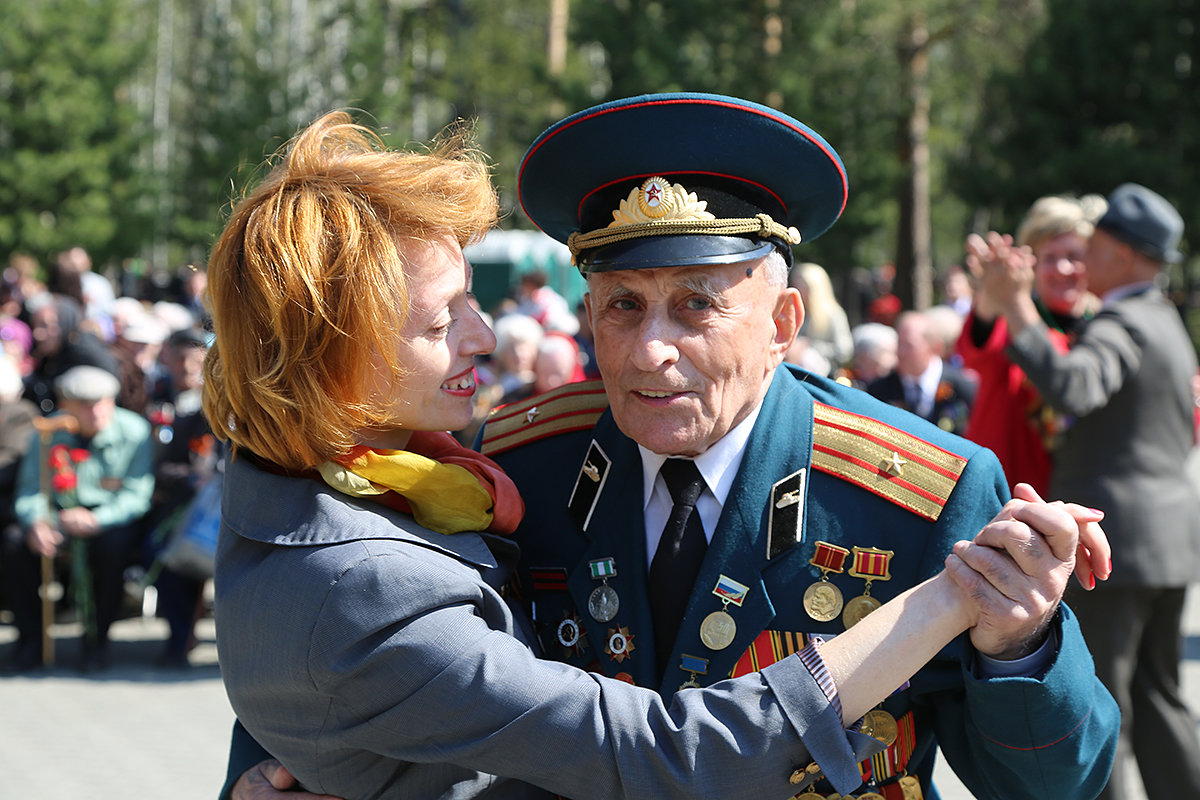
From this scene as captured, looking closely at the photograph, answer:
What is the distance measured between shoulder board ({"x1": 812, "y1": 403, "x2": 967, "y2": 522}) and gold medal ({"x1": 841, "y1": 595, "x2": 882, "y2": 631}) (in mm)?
163

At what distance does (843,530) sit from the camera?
2.12m

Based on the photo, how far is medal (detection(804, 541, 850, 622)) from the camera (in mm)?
2088

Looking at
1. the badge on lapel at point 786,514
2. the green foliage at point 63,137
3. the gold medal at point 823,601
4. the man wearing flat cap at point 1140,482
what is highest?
the badge on lapel at point 786,514

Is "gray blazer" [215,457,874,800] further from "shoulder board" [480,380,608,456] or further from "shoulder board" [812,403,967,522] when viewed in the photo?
"shoulder board" [480,380,608,456]

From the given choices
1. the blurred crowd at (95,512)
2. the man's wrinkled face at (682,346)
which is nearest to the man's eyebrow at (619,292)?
the man's wrinkled face at (682,346)

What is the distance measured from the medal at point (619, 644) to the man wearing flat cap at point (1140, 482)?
241 cm

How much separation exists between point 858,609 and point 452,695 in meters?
0.71

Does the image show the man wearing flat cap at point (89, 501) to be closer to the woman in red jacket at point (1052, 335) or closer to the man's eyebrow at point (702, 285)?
the woman in red jacket at point (1052, 335)

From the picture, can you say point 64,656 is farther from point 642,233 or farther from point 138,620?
point 642,233

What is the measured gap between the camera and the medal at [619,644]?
213 cm

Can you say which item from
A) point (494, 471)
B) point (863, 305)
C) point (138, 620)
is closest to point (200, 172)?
point (863, 305)

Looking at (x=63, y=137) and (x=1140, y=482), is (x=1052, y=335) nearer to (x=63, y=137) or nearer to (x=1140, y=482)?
(x=1140, y=482)

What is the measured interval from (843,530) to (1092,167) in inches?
848

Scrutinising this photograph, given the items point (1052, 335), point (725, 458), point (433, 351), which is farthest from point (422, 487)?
point (1052, 335)
